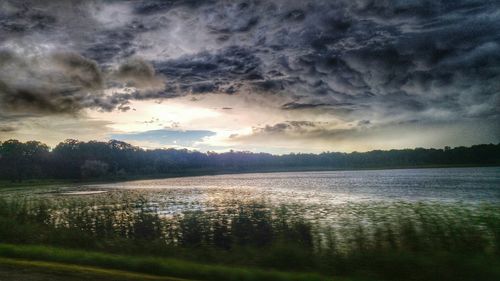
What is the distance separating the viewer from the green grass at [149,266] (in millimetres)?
8562

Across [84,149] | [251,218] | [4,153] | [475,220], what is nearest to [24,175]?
[4,153]

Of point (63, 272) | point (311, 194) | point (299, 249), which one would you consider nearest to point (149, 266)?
point (63, 272)

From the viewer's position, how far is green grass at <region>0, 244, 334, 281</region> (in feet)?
28.1

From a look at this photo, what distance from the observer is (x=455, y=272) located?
26.7 ft

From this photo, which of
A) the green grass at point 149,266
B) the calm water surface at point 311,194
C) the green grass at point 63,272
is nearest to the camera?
the green grass at point 63,272

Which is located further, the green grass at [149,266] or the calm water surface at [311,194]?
the calm water surface at [311,194]

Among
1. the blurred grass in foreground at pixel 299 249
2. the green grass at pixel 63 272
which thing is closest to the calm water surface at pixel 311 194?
the blurred grass in foreground at pixel 299 249

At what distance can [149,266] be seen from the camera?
9.39 meters

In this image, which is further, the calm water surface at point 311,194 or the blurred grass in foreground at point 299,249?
the calm water surface at point 311,194

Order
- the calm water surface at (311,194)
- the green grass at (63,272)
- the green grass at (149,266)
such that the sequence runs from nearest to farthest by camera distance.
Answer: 1. the green grass at (63,272)
2. the green grass at (149,266)
3. the calm water surface at (311,194)

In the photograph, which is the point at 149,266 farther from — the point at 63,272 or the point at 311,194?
the point at 311,194

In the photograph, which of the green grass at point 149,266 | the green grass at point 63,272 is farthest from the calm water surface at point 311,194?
the green grass at point 63,272

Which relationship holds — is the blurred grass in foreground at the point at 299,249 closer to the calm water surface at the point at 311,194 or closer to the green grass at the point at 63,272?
the green grass at the point at 63,272

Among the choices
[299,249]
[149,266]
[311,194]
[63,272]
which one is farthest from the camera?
[311,194]
